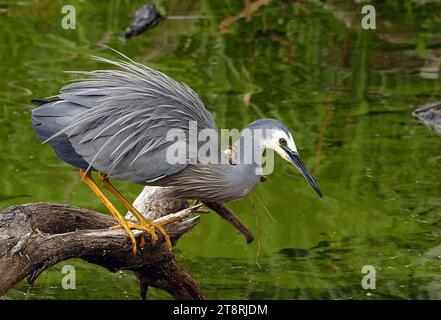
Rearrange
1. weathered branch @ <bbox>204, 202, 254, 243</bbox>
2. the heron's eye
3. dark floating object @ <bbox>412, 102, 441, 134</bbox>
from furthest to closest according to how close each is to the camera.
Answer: dark floating object @ <bbox>412, 102, 441, 134</bbox> → weathered branch @ <bbox>204, 202, 254, 243</bbox> → the heron's eye

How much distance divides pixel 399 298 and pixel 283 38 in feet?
16.7

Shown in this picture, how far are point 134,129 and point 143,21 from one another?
5.67 metres

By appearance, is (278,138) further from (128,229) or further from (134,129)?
(128,229)

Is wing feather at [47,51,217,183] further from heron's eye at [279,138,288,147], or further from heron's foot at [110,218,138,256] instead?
heron's eye at [279,138,288,147]

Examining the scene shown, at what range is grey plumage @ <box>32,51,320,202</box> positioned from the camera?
623 cm

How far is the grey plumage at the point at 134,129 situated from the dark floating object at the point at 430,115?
3889mm

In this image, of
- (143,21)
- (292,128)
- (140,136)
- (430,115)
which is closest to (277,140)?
(140,136)

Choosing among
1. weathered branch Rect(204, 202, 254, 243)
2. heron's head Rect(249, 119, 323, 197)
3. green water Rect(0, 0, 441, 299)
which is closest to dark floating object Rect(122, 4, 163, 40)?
green water Rect(0, 0, 441, 299)

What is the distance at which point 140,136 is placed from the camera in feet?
20.9

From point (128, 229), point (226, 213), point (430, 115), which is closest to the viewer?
point (128, 229)

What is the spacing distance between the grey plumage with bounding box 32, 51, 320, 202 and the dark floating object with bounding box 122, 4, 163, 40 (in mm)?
5325
